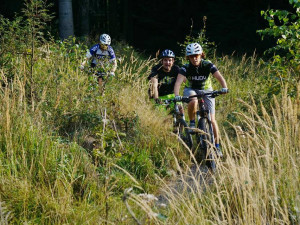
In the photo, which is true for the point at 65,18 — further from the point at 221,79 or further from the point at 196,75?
the point at 221,79

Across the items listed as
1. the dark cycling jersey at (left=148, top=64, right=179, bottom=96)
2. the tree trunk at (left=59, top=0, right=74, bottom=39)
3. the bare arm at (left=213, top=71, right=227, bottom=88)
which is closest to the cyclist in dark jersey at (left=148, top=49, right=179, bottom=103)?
the dark cycling jersey at (left=148, top=64, right=179, bottom=96)

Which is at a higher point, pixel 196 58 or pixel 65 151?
pixel 196 58

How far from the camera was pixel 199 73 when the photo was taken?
653cm

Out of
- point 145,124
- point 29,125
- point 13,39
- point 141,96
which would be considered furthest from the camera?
point 141,96

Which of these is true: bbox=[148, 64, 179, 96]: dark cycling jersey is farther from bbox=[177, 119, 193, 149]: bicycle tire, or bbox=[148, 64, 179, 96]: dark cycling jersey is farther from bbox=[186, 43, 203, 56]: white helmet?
bbox=[186, 43, 203, 56]: white helmet

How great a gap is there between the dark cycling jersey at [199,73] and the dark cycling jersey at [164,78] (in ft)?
3.56

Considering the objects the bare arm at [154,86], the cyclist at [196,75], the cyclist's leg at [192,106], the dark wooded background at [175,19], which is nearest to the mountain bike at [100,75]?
the bare arm at [154,86]

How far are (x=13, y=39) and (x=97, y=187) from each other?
399 centimetres

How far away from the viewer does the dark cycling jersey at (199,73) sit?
647 centimetres

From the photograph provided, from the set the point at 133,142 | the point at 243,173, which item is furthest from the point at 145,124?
the point at 243,173

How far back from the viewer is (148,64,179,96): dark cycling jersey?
25.2 ft

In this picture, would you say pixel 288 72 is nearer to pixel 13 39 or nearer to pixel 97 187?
pixel 97 187

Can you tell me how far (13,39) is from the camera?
23.8 ft

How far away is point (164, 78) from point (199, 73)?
1249 millimetres
